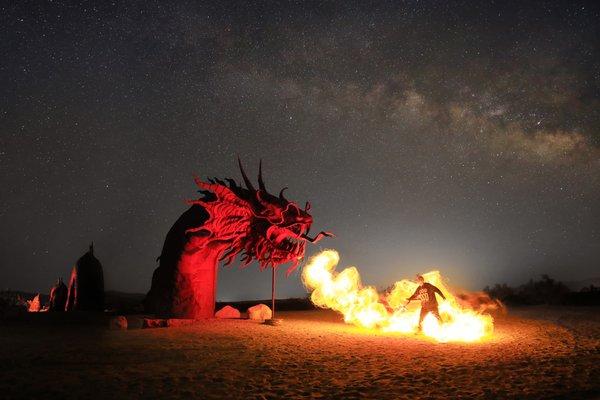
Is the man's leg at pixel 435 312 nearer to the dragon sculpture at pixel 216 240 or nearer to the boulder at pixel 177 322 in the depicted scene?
the dragon sculpture at pixel 216 240

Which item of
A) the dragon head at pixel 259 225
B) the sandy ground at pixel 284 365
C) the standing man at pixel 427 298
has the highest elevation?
the dragon head at pixel 259 225

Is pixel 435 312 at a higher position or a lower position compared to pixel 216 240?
lower

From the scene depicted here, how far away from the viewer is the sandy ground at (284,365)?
22.2 feet

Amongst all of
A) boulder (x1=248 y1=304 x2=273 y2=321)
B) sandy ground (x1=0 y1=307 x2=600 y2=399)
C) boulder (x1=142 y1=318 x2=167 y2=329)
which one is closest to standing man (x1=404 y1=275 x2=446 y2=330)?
sandy ground (x1=0 y1=307 x2=600 y2=399)

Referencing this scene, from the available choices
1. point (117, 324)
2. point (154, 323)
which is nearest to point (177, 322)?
point (154, 323)

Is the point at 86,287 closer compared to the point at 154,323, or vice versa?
the point at 154,323

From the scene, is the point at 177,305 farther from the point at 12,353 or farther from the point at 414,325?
the point at 414,325

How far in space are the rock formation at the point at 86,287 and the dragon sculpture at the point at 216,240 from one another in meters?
4.29

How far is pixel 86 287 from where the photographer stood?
19609mm

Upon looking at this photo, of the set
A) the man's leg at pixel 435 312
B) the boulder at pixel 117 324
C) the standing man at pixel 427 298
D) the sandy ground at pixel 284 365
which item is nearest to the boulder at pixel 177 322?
the sandy ground at pixel 284 365

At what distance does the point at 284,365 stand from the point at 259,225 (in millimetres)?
8772

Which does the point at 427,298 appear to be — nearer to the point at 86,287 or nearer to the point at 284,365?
the point at 284,365

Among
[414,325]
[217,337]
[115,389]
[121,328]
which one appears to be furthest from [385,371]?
[121,328]

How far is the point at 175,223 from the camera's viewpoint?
17062 mm
